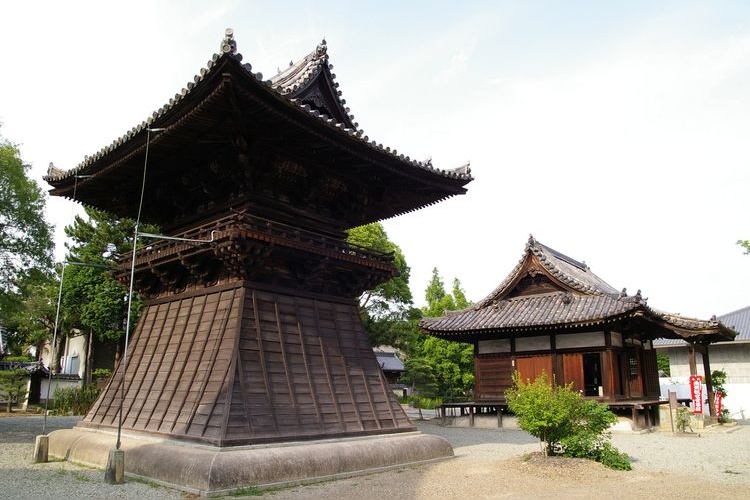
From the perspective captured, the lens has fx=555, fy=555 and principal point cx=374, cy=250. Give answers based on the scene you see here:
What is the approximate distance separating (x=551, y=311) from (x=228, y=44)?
19769mm

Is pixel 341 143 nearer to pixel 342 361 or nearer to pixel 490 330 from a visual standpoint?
pixel 342 361

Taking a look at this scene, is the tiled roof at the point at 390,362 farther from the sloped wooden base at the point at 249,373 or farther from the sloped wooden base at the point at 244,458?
the sloped wooden base at the point at 244,458

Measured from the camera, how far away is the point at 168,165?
14.5 metres

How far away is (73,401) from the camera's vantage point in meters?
34.2

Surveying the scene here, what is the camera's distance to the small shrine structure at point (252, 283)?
36.7 feet

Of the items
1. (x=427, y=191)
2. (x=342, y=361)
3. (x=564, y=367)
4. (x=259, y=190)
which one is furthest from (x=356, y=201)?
(x=564, y=367)

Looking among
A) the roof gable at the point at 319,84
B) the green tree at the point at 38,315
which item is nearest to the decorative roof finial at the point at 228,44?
the roof gable at the point at 319,84

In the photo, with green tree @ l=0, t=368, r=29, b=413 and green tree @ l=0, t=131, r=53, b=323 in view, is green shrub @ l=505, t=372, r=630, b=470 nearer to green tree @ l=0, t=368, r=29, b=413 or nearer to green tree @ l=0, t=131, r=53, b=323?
green tree @ l=0, t=131, r=53, b=323

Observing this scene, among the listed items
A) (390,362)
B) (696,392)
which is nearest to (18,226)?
(696,392)

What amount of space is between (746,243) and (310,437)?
59.4 feet

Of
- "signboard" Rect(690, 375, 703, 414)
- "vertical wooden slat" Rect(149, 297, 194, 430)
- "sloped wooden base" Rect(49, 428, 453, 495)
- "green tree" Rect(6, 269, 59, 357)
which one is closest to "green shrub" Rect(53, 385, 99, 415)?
"green tree" Rect(6, 269, 59, 357)

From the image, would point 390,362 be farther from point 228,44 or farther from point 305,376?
point 228,44

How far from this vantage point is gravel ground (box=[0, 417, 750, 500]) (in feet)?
33.0

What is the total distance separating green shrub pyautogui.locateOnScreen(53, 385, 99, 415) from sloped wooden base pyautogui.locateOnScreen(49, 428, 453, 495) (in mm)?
22180
